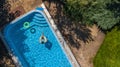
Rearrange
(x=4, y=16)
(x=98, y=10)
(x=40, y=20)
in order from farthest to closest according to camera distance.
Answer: (x=40, y=20) < (x=4, y=16) < (x=98, y=10)

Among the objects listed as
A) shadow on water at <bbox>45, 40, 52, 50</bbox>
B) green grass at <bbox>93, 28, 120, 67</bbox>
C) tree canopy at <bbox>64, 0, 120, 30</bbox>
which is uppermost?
tree canopy at <bbox>64, 0, 120, 30</bbox>

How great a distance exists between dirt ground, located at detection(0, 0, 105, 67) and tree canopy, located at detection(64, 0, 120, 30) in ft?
2.91

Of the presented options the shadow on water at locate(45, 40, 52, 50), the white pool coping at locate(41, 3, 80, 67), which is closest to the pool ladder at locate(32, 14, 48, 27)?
the white pool coping at locate(41, 3, 80, 67)

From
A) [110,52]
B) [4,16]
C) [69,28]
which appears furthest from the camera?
[69,28]

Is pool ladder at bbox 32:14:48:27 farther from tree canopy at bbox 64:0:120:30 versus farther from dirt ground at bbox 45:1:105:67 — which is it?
tree canopy at bbox 64:0:120:30

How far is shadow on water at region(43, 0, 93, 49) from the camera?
2161 centimetres

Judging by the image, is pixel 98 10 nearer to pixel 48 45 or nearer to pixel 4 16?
pixel 48 45

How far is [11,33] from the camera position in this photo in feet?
71.9

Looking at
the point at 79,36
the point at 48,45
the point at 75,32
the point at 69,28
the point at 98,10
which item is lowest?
the point at 48,45

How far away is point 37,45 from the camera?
21906 mm

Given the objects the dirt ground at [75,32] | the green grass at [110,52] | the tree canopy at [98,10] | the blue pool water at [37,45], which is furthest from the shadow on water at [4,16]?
the green grass at [110,52]

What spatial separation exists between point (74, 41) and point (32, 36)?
3036mm

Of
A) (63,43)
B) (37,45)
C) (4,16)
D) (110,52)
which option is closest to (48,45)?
(37,45)

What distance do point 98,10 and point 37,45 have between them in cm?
506
